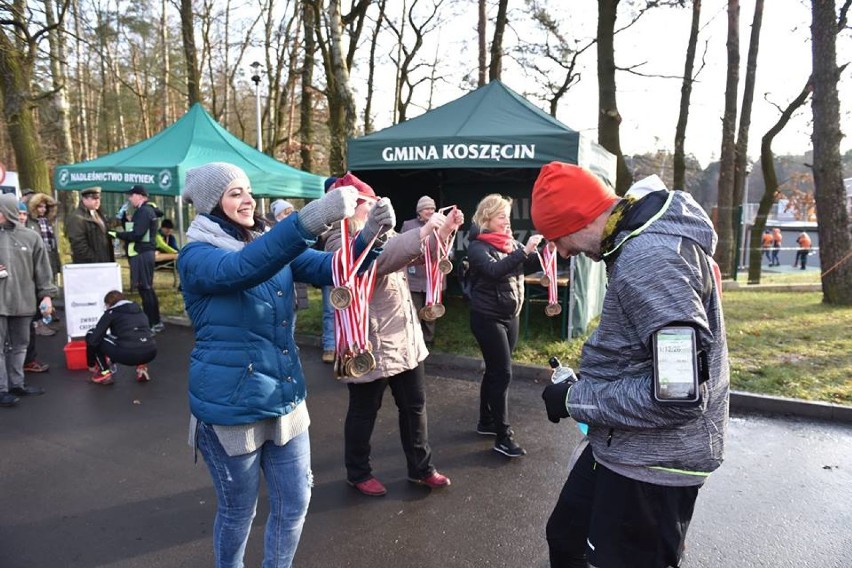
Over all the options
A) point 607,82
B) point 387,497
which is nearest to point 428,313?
point 387,497

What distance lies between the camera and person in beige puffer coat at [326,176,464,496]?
10.9ft

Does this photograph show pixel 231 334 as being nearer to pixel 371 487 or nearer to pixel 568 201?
pixel 568 201

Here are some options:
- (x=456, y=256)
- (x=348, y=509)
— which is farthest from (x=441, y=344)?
(x=348, y=509)

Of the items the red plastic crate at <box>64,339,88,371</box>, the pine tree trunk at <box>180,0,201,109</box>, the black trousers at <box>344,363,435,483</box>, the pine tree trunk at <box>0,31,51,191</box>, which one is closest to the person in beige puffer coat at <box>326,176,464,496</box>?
the black trousers at <box>344,363,435,483</box>

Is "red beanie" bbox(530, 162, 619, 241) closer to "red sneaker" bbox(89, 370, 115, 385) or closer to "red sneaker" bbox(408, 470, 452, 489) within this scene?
"red sneaker" bbox(408, 470, 452, 489)

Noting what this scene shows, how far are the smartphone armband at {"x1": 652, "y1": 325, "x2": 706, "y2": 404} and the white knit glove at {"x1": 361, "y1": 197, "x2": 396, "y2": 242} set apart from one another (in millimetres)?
1182

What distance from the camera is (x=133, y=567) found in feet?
9.58

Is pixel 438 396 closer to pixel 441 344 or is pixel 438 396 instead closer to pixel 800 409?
pixel 441 344

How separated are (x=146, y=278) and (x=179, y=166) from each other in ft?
6.10

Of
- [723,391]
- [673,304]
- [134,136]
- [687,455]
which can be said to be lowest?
[687,455]

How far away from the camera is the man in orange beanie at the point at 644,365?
1.54 metres

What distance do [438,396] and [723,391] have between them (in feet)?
13.6

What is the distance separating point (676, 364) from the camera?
1.50 meters

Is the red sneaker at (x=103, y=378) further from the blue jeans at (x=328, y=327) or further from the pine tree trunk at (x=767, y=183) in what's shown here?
the pine tree trunk at (x=767, y=183)
